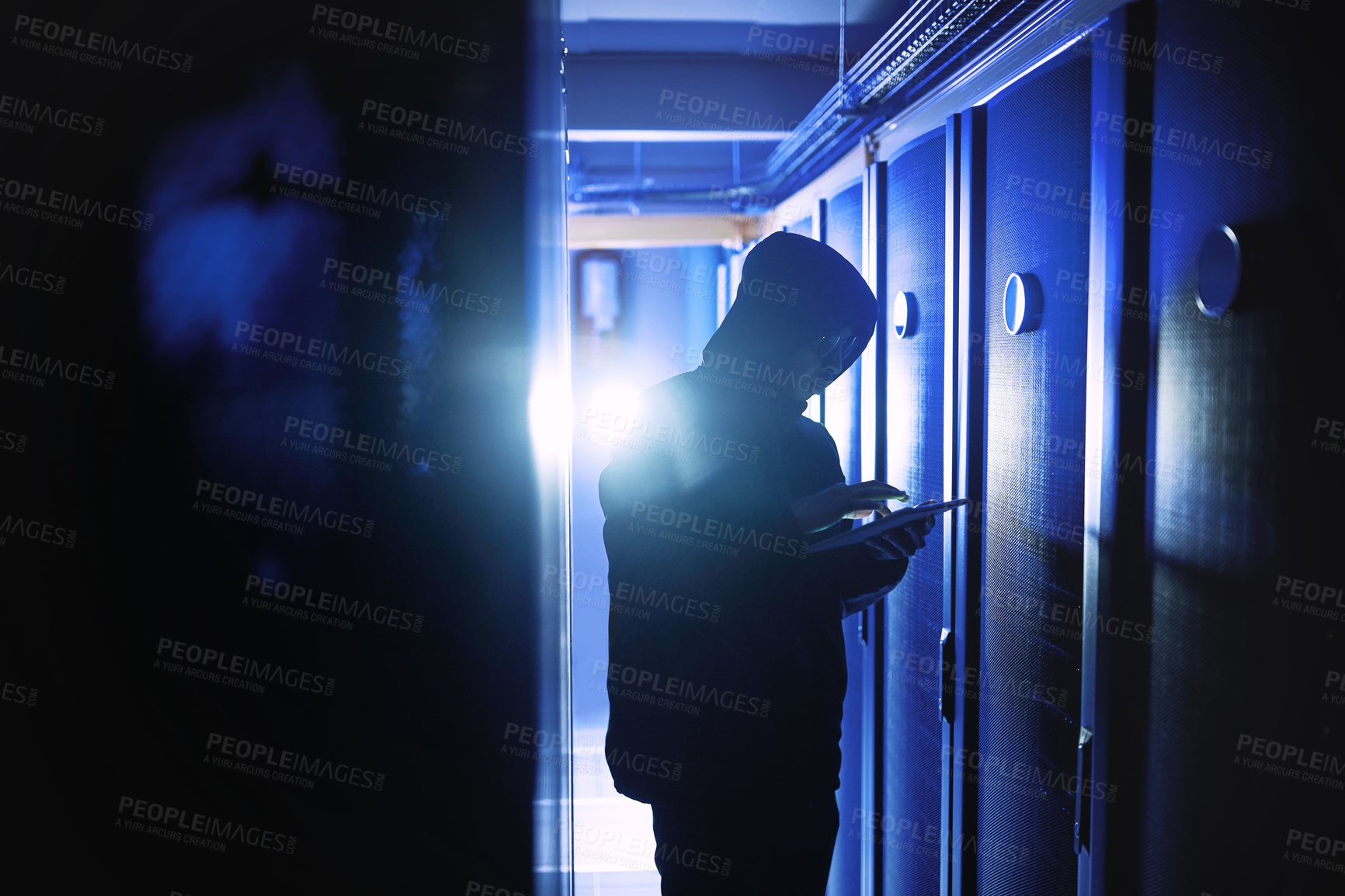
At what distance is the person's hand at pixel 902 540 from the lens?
5.49 ft

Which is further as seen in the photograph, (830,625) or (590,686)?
(590,686)

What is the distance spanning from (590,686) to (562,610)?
391cm

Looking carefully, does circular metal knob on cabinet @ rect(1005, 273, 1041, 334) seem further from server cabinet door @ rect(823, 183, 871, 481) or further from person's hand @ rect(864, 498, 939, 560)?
server cabinet door @ rect(823, 183, 871, 481)

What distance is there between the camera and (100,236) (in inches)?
23.5

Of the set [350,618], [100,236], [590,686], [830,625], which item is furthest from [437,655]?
[590,686]

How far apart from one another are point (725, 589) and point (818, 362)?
0.57 meters

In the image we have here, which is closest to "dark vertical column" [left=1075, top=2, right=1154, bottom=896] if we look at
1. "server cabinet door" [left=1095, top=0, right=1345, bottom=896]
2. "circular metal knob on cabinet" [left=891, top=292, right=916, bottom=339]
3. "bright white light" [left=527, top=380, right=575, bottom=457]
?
"server cabinet door" [left=1095, top=0, right=1345, bottom=896]

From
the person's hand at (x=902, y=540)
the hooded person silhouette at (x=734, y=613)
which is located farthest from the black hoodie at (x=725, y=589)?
the person's hand at (x=902, y=540)

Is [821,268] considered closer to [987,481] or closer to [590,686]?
[987,481]

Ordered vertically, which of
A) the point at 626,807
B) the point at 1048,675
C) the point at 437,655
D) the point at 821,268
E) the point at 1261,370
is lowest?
the point at 626,807

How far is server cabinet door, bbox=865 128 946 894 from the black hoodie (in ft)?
1.38

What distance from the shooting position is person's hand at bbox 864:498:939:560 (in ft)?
5.49

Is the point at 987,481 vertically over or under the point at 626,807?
over

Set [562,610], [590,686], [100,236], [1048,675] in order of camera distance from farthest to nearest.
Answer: [590,686]
[1048,675]
[562,610]
[100,236]
